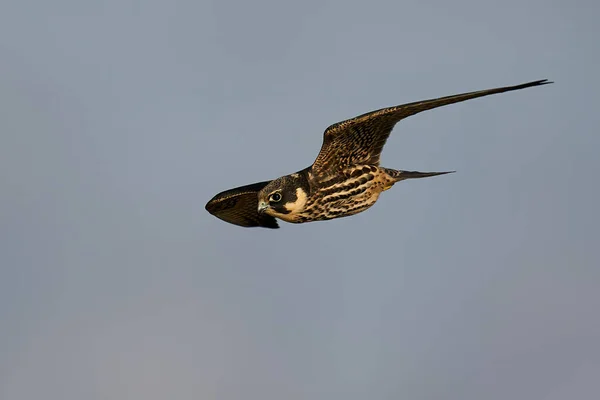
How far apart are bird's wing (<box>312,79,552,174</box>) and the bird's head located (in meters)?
0.52

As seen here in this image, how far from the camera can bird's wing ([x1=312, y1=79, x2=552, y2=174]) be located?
19750 mm

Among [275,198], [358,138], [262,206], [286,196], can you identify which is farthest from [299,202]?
[358,138]

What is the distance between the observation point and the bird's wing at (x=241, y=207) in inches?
1001

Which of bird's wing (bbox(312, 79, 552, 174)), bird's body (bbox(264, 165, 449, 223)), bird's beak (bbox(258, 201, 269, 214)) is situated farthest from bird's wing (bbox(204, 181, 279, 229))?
bird's wing (bbox(312, 79, 552, 174))

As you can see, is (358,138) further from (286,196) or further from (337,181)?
(286,196)

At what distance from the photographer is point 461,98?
17609 millimetres

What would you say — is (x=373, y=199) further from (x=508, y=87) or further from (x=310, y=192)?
(x=508, y=87)

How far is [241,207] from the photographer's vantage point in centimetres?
2644

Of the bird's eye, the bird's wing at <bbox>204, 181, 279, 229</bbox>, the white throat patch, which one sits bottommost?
the white throat patch

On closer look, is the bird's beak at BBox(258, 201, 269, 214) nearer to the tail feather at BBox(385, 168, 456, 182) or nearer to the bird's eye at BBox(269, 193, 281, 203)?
the bird's eye at BBox(269, 193, 281, 203)

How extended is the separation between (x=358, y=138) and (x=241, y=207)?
644 cm

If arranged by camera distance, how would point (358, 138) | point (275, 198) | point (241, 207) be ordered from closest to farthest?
point (358, 138) < point (275, 198) < point (241, 207)

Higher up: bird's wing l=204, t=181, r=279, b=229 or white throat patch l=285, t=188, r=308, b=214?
bird's wing l=204, t=181, r=279, b=229

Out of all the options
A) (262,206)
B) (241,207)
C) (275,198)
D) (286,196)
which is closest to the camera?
(286,196)
